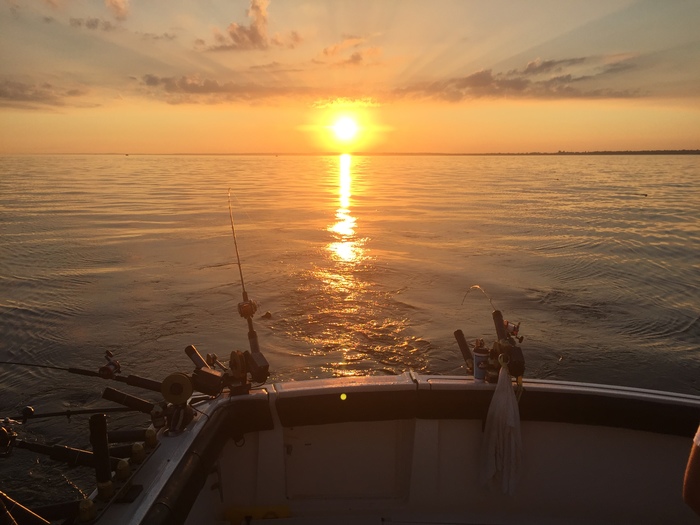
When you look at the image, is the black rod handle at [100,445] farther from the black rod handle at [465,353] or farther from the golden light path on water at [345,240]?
the golden light path on water at [345,240]

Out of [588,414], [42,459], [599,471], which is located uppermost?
[588,414]

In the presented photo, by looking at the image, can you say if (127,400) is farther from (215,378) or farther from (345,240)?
(345,240)

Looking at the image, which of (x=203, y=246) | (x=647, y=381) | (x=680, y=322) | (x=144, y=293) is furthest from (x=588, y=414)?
(x=203, y=246)

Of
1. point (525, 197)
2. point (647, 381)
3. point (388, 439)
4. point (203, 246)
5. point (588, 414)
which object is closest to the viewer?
point (588, 414)

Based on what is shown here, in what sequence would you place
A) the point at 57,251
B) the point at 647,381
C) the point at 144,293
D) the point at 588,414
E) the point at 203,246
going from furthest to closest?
1. the point at 203,246
2. the point at 57,251
3. the point at 144,293
4. the point at 647,381
5. the point at 588,414

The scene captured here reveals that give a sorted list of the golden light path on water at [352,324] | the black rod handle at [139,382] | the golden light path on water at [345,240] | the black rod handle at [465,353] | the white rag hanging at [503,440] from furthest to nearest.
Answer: the golden light path on water at [345,240], the golden light path on water at [352,324], the black rod handle at [465,353], the white rag hanging at [503,440], the black rod handle at [139,382]

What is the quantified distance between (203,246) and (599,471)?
50.0 ft

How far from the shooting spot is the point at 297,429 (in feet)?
13.3

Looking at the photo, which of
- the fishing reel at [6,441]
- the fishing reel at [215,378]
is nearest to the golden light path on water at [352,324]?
the fishing reel at [215,378]

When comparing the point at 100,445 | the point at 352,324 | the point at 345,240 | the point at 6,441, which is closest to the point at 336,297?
the point at 352,324

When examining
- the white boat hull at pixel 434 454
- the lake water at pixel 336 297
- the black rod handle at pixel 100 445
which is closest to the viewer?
the black rod handle at pixel 100 445

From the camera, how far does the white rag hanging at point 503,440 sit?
148 inches

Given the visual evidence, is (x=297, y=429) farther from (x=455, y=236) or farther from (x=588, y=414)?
(x=455, y=236)

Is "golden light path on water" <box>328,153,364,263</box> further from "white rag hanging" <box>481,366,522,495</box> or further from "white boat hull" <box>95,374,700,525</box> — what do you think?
"white rag hanging" <box>481,366,522,495</box>
